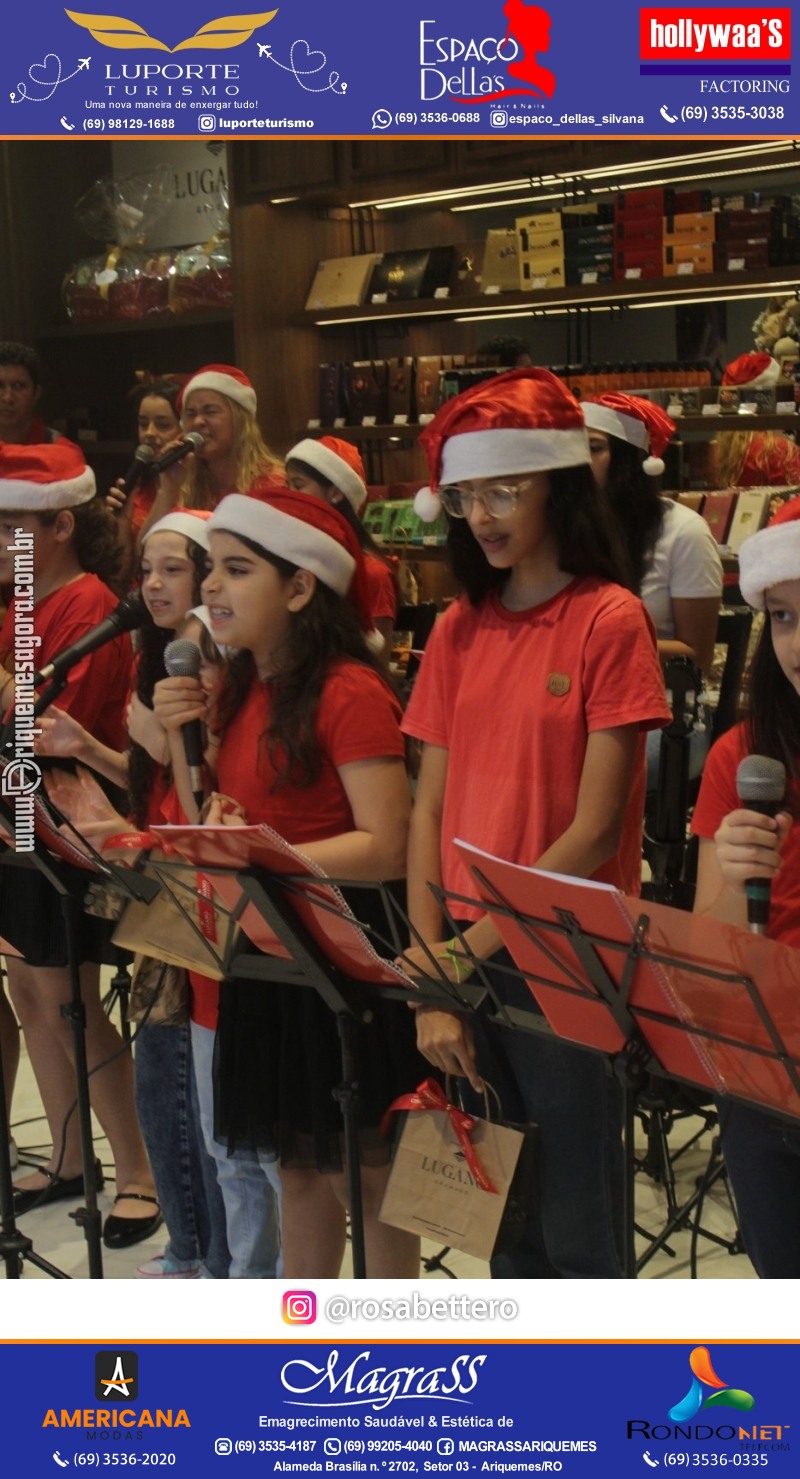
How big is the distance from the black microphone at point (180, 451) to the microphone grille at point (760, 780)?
1987 mm

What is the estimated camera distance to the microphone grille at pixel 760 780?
153 cm

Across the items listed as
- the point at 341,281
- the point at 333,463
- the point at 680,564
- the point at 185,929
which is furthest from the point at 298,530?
Result: the point at 341,281

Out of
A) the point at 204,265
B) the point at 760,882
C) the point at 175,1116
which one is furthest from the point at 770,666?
the point at 204,265

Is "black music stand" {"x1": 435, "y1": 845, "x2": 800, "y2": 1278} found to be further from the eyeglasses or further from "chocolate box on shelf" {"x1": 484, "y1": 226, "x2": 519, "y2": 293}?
"chocolate box on shelf" {"x1": 484, "y1": 226, "x2": 519, "y2": 293}

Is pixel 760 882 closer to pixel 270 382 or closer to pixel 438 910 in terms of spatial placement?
pixel 438 910

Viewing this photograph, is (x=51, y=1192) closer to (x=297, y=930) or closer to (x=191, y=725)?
(x=191, y=725)

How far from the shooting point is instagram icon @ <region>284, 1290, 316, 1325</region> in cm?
215

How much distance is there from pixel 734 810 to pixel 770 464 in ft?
9.54

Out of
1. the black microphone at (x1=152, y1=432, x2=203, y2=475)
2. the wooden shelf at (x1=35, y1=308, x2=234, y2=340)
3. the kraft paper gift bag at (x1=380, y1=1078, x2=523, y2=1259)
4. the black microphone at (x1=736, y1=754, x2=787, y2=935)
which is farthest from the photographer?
the wooden shelf at (x1=35, y1=308, x2=234, y2=340)

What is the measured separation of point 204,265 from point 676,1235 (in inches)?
143

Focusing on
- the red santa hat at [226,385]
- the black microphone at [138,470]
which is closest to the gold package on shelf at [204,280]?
the red santa hat at [226,385]
